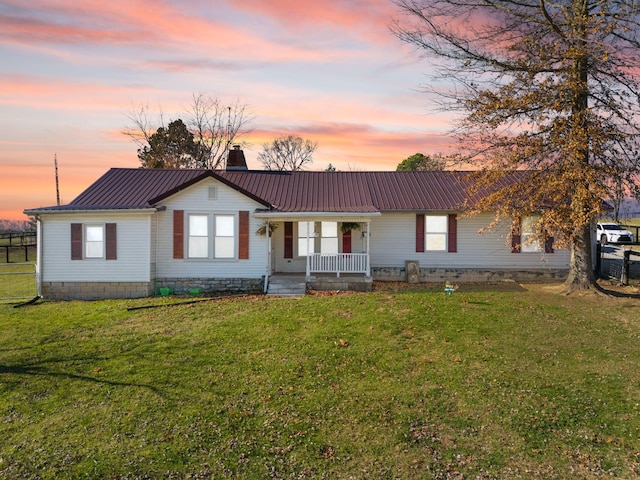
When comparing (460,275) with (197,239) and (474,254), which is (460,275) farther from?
(197,239)

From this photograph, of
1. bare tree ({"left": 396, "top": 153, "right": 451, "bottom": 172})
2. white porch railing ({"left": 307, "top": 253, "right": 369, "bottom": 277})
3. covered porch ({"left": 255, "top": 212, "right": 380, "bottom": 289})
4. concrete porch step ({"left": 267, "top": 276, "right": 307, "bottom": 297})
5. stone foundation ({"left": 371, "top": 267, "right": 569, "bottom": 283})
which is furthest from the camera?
bare tree ({"left": 396, "top": 153, "right": 451, "bottom": 172})

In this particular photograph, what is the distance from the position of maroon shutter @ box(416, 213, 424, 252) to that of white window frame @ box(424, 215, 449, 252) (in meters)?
0.16

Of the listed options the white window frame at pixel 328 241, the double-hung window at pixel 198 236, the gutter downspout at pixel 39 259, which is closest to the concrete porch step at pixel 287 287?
the white window frame at pixel 328 241

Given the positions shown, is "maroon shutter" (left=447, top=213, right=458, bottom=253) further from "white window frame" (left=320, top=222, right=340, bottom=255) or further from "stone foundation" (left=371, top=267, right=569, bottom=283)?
"white window frame" (left=320, top=222, right=340, bottom=255)

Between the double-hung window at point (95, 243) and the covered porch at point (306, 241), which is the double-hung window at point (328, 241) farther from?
the double-hung window at point (95, 243)

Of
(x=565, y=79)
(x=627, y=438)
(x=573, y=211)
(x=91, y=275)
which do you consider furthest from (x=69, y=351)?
(x=565, y=79)

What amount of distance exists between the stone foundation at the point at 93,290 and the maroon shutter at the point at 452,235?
11.8m

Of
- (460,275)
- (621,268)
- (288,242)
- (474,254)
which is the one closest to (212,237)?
(288,242)

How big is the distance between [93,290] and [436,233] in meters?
13.4

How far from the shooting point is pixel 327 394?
25.7 ft

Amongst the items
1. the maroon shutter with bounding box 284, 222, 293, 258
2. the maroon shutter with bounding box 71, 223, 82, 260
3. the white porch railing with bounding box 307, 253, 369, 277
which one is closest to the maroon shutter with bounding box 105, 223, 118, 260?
the maroon shutter with bounding box 71, 223, 82, 260

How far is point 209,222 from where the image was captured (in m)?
16.7

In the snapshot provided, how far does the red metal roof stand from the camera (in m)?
17.5

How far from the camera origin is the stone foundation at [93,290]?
16.2m
